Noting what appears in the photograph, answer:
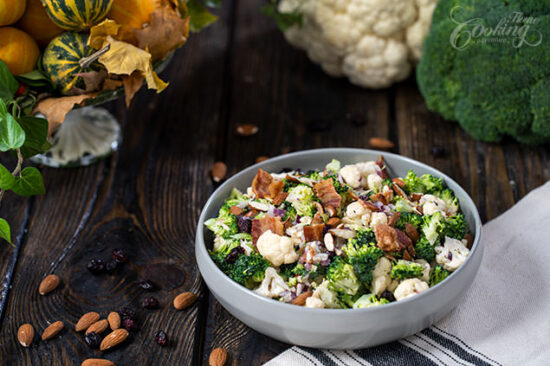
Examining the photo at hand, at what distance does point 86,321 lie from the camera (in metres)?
1.35

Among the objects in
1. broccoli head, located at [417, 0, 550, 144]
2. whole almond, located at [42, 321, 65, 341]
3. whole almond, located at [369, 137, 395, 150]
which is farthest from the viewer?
whole almond, located at [369, 137, 395, 150]

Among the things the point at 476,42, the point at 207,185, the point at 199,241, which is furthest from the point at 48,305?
the point at 476,42

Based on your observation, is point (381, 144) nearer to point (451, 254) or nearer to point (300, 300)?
point (451, 254)

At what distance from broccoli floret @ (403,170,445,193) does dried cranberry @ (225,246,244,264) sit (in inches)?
17.1

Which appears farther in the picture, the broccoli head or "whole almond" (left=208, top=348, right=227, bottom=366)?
the broccoli head

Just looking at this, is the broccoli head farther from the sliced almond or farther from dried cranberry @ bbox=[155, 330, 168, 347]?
dried cranberry @ bbox=[155, 330, 168, 347]

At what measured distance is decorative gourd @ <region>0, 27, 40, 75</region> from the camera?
1463mm

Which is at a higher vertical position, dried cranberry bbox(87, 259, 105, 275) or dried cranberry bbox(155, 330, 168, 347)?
dried cranberry bbox(155, 330, 168, 347)

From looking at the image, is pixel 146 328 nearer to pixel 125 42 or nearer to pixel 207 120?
pixel 125 42

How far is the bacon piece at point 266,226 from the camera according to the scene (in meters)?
1.27

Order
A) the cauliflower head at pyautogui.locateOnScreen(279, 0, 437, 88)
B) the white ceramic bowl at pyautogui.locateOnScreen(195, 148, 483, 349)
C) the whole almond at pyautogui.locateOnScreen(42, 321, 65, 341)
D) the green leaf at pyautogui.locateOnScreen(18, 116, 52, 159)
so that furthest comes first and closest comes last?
the cauliflower head at pyautogui.locateOnScreen(279, 0, 437, 88)
the green leaf at pyautogui.locateOnScreen(18, 116, 52, 159)
the whole almond at pyautogui.locateOnScreen(42, 321, 65, 341)
the white ceramic bowl at pyautogui.locateOnScreen(195, 148, 483, 349)

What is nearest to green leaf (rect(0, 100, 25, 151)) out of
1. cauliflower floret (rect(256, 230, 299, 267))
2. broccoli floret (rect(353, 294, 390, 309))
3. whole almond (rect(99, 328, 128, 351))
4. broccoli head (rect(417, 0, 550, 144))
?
whole almond (rect(99, 328, 128, 351))

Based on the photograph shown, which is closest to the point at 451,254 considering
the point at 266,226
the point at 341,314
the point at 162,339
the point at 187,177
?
the point at 341,314

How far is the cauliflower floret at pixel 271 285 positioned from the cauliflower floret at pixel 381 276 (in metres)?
0.17
